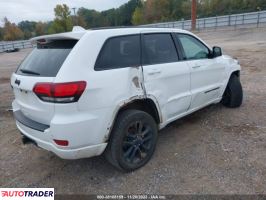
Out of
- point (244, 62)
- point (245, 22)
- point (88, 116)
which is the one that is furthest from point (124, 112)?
point (245, 22)

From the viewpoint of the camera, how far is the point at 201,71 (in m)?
4.12

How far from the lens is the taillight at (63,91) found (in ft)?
8.45

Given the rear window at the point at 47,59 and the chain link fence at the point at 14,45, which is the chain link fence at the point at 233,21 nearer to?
the chain link fence at the point at 14,45

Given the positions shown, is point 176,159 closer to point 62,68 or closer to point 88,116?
point 88,116

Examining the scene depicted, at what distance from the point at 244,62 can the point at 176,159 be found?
27.8 feet

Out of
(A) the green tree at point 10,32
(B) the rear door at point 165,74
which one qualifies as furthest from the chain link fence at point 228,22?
(A) the green tree at point 10,32

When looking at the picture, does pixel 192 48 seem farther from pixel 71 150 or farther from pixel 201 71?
pixel 71 150

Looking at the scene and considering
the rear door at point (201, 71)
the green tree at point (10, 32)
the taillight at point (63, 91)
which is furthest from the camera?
the green tree at point (10, 32)

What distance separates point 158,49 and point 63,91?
156 cm

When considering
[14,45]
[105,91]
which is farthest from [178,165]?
[14,45]

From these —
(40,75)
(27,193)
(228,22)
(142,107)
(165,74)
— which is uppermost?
(40,75)

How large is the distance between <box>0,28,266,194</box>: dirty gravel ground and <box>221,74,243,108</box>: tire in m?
0.42

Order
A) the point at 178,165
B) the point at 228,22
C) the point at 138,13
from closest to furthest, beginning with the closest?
the point at 178,165, the point at 228,22, the point at 138,13

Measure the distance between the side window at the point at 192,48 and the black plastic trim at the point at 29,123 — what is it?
7.62ft
